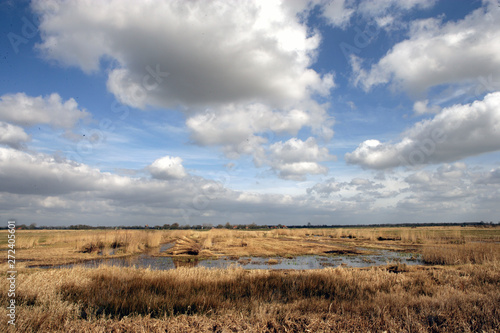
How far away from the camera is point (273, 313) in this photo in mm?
7941

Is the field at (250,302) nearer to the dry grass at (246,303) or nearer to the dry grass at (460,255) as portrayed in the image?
the dry grass at (246,303)

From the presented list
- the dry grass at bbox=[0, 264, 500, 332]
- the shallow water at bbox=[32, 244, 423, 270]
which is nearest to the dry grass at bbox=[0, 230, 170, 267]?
the shallow water at bbox=[32, 244, 423, 270]

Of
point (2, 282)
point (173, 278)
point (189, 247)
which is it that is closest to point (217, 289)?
point (173, 278)

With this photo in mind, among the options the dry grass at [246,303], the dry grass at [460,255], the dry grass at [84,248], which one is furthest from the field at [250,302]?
the dry grass at [84,248]

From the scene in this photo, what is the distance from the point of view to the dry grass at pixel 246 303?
23.1 feet

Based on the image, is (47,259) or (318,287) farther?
(47,259)

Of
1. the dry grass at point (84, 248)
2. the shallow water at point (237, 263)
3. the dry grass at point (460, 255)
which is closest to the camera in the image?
the shallow water at point (237, 263)

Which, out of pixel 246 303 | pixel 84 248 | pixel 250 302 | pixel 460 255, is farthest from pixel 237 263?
pixel 460 255

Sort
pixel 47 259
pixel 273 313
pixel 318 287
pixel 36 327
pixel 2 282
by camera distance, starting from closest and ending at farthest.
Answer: pixel 36 327
pixel 273 313
pixel 2 282
pixel 318 287
pixel 47 259

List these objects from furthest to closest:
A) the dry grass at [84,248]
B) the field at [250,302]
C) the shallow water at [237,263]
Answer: the dry grass at [84,248], the shallow water at [237,263], the field at [250,302]

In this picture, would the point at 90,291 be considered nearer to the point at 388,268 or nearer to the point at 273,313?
the point at 273,313

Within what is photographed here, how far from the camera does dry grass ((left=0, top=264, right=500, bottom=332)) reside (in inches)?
277

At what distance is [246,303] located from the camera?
931cm

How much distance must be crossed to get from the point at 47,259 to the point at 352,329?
25.3 meters
